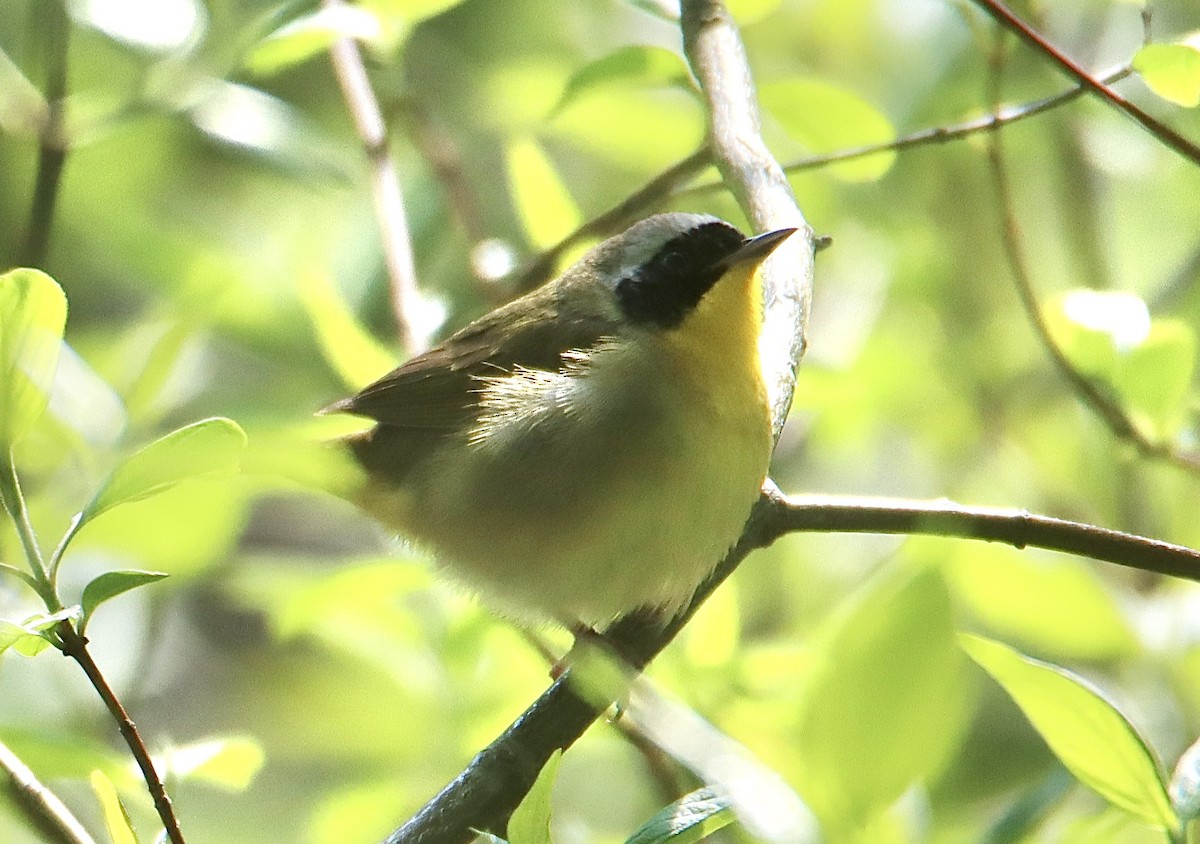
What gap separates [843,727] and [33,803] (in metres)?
1.50

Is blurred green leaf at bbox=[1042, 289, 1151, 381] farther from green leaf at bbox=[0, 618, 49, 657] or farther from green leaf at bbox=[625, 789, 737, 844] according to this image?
green leaf at bbox=[0, 618, 49, 657]

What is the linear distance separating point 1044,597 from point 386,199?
90.7 inches

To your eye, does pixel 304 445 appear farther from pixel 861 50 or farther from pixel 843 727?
pixel 861 50

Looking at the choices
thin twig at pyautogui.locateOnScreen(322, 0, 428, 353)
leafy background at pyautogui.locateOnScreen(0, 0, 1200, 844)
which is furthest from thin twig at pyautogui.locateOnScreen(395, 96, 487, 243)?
thin twig at pyautogui.locateOnScreen(322, 0, 428, 353)

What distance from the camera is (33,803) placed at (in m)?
2.19

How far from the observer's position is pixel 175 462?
172cm

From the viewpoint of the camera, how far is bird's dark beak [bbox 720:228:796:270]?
3.33m

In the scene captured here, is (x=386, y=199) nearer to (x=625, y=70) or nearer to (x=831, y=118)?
(x=625, y=70)

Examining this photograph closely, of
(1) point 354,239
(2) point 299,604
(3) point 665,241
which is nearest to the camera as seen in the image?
(2) point 299,604

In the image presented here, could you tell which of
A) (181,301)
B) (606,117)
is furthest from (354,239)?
(181,301)

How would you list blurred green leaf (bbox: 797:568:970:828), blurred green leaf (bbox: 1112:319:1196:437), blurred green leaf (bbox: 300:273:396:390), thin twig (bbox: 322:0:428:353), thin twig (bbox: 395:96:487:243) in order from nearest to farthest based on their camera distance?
blurred green leaf (bbox: 797:568:970:828), blurred green leaf (bbox: 1112:319:1196:437), blurred green leaf (bbox: 300:273:396:390), thin twig (bbox: 322:0:428:353), thin twig (bbox: 395:96:487:243)

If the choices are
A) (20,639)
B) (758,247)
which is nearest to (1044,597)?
(758,247)

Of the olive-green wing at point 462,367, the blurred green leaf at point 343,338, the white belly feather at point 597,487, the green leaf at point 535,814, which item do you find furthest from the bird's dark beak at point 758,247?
the green leaf at point 535,814

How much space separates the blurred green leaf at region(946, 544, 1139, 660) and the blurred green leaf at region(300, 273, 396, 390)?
62.1 inches
